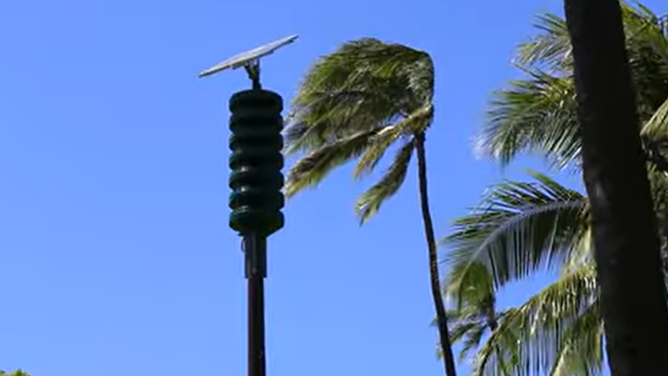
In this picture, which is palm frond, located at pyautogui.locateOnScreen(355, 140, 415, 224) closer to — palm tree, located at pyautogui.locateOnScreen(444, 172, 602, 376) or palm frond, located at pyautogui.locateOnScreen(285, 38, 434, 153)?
palm frond, located at pyautogui.locateOnScreen(285, 38, 434, 153)

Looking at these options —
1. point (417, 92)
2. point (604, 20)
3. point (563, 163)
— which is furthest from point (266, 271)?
point (417, 92)

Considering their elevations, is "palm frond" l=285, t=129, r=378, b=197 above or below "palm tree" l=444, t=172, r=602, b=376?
above

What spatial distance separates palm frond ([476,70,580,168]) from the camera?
15.5 metres

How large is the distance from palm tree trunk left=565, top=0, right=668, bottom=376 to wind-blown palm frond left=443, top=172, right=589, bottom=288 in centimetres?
729

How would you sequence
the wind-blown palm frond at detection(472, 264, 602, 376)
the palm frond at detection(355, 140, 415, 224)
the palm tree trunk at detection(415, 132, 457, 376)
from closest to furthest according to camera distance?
the wind-blown palm frond at detection(472, 264, 602, 376), the palm tree trunk at detection(415, 132, 457, 376), the palm frond at detection(355, 140, 415, 224)

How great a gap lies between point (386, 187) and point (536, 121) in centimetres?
683

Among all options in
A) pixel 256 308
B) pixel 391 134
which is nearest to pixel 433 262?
pixel 391 134

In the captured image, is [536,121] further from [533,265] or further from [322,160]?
[322,160]

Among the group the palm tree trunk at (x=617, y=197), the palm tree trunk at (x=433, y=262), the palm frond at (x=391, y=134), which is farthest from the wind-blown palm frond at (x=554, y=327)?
the palm tree trunk at (x=617, y=197)

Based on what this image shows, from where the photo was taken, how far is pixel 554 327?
51.1 ft

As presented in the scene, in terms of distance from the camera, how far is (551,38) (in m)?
15.8

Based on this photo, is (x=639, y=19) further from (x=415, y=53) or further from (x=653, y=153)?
(x=415, y=53)

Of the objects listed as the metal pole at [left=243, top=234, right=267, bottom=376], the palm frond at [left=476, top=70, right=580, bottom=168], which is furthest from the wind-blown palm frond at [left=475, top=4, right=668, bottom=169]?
the metal pole at [left=243, top=234, right=267, bottom=376]

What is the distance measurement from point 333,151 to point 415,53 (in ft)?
5.81
